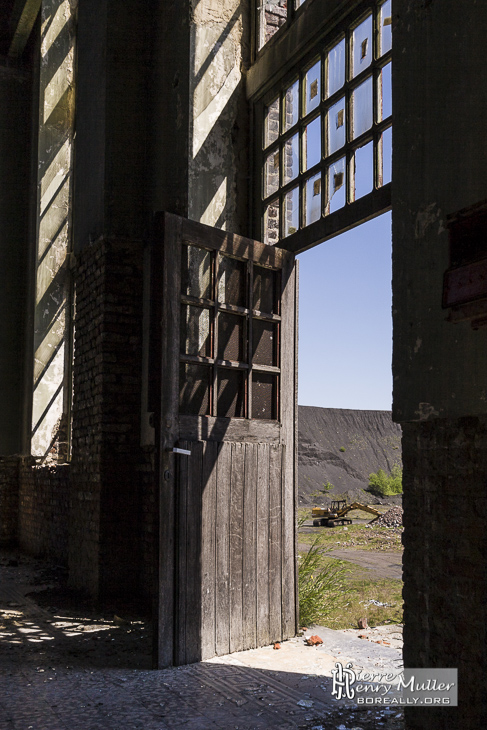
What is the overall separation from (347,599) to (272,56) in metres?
5.07

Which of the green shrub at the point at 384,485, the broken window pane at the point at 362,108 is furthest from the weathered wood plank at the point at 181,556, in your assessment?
the green shrub at the point at 384,485

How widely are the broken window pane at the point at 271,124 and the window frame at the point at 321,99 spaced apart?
39 millimetres

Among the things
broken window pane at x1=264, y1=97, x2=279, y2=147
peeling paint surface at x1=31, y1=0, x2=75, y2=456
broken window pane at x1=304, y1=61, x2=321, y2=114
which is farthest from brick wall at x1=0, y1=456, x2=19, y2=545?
broken window pane at x1=304, y1=61, x2=321, y2=114

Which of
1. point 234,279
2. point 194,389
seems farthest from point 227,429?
point 234,279

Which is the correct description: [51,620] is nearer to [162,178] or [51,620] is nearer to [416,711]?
[416,711]

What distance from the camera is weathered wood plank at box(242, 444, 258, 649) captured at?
13.4 ft

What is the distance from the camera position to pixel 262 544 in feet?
13.9

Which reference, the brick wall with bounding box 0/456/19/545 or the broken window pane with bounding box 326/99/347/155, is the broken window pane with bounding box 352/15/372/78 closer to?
the broken window pane with bounding box 326/99/347/155

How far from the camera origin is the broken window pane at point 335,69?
4.12 meters

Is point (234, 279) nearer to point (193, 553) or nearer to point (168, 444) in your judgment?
point (168, 444)

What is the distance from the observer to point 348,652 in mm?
4078

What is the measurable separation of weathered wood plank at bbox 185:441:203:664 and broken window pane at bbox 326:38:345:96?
2320 mm

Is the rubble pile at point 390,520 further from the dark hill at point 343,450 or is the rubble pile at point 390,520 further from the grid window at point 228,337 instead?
Result: the grid window at point 228,337

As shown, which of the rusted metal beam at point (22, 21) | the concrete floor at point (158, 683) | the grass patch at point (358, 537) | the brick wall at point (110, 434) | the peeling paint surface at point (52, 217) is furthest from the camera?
the grass patch at point (358, 537)
